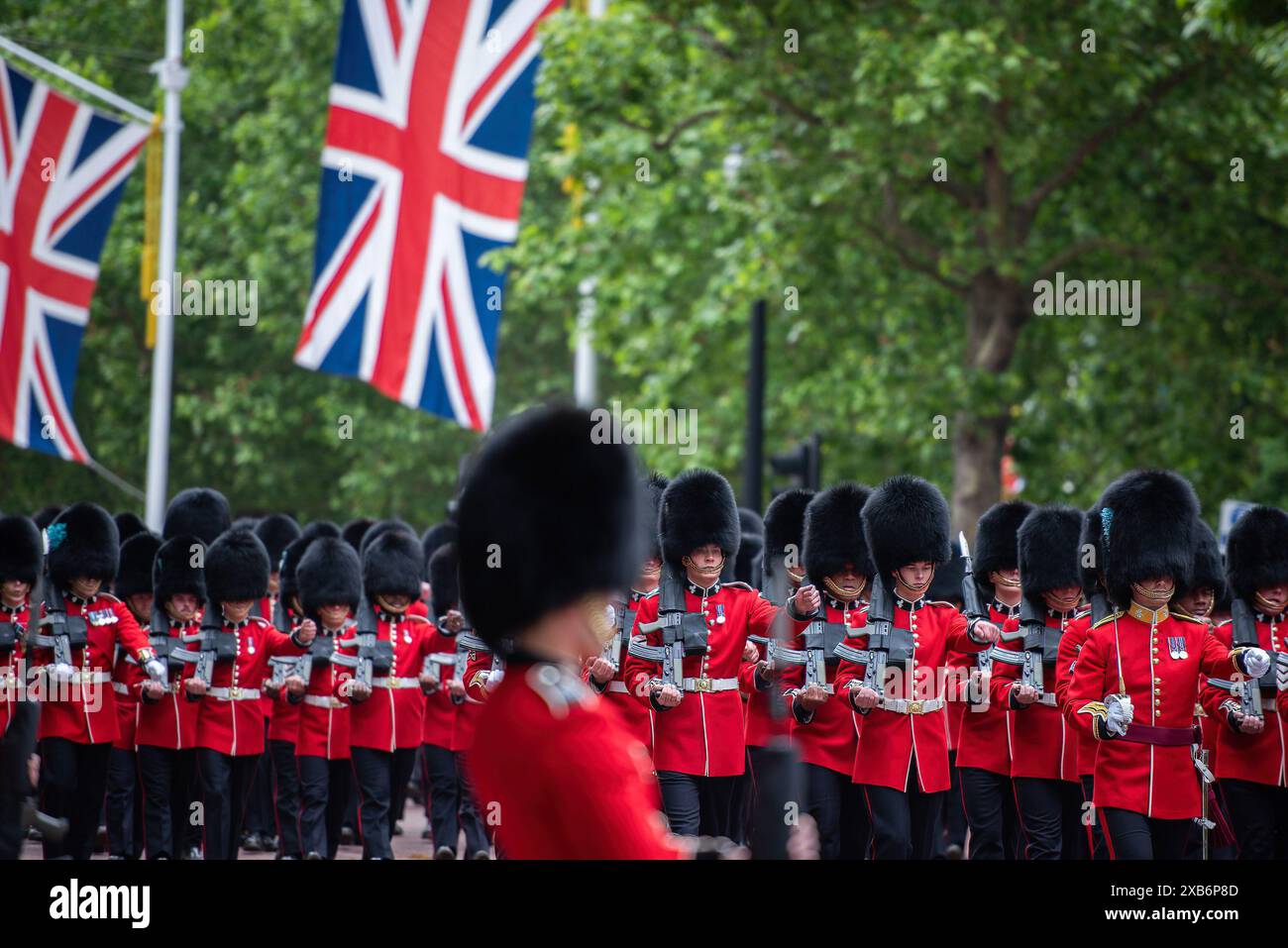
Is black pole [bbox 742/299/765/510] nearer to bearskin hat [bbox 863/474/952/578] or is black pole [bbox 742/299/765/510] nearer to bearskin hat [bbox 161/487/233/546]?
bearskin hat [bbox 161/487/233/546]

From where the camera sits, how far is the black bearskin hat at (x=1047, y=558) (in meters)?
8.68

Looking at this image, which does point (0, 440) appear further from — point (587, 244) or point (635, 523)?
point (635, 523)

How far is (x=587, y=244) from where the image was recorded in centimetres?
1917

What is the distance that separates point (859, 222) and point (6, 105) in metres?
7.56

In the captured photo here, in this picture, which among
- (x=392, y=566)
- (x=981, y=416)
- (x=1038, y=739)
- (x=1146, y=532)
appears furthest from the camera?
(x=981, y=416)

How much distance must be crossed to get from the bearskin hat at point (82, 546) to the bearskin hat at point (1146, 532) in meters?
4.93

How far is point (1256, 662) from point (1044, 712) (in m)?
1.38

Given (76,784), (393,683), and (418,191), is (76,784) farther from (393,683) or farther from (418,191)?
(418,191)

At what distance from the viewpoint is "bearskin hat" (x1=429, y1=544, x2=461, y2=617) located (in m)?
10.9

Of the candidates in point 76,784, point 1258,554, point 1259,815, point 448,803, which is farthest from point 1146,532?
point 76,784

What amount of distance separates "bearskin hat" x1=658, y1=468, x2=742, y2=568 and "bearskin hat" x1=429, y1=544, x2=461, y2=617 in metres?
2.43

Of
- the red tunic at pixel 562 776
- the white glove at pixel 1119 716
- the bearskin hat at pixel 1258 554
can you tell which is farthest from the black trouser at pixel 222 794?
the red tunic at pixel 562 776

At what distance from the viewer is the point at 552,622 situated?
312 cm

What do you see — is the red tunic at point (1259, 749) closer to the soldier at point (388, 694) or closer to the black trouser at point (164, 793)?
the soldier at point (388, 694)
